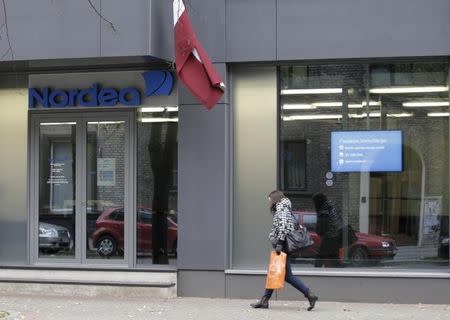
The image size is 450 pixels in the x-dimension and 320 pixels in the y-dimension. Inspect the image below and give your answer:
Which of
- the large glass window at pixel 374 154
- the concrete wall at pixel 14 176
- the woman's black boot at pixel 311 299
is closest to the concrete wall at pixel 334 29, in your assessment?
the large glass window at pixel 374 154

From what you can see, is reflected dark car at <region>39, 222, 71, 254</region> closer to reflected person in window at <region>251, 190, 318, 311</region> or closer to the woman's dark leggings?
reflected person in window at <region>251, 190, 318, 311</region>

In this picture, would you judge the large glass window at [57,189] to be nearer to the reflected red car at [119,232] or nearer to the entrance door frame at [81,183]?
the entrance door frame at [81,183]

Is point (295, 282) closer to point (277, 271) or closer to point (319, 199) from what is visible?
point (277, 271)

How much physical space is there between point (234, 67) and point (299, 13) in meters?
1.34

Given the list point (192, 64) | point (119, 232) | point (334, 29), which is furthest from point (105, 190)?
point (334, 29)

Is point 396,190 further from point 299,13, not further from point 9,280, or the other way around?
point 9,280

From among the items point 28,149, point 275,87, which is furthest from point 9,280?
point 275,87

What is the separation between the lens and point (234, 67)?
1109 cm

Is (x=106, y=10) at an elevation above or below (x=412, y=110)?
above

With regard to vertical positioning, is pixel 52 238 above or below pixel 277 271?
above

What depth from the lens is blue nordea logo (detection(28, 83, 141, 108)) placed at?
11.6 m

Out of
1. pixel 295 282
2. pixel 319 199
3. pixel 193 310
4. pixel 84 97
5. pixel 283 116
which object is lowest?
pixel 193 310

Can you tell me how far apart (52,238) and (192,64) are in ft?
13.8

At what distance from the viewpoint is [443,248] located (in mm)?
10555
